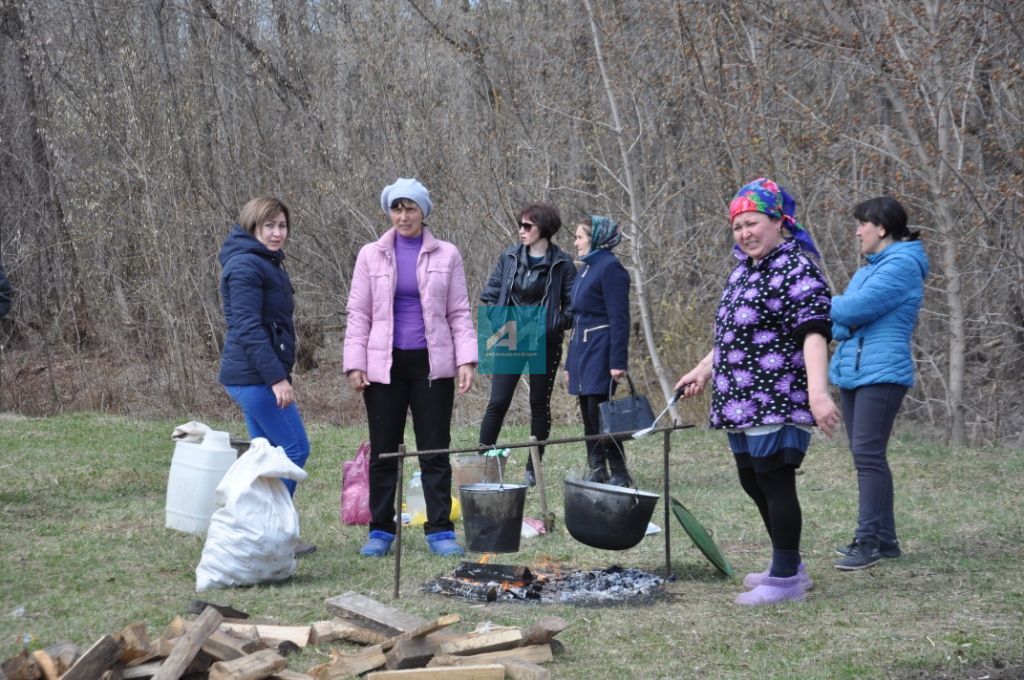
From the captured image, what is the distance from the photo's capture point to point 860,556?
569 cm

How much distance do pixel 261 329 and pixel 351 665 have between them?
2340 mm

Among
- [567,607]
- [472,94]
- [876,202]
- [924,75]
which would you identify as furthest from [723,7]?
[567,607]

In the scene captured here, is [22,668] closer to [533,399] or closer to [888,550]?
[888,550]

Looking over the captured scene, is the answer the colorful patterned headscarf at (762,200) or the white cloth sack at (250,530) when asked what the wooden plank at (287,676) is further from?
the colorful patterned headscarf at (762,200)

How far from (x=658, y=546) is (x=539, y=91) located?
8.84 m

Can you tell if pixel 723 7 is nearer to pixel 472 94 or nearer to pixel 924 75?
pixel 924 75

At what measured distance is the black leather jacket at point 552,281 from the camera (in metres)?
7.97

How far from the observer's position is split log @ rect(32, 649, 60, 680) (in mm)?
3654

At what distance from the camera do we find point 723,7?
39.1ft

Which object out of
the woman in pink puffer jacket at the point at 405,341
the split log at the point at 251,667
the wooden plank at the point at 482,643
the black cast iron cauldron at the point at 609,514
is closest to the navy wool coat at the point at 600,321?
the woman in pink puffer jacket at the point at 405,341

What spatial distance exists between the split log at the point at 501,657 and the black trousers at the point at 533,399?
3.85 meters

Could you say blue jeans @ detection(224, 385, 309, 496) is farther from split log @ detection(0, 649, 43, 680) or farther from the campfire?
split log @ detection(0, 649, 43, 680)

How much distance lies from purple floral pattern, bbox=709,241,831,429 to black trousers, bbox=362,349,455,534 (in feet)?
5.36

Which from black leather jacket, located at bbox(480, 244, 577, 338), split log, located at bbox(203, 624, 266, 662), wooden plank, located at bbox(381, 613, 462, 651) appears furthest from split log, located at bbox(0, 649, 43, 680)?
black leather jacket, located at bbox(480, 244, 577, 338)
